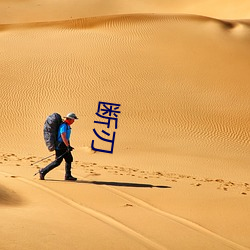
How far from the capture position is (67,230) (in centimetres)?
570

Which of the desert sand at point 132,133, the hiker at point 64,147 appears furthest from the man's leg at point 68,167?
the desert sand at point 132,133

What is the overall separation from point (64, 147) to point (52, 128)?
17.3 inches

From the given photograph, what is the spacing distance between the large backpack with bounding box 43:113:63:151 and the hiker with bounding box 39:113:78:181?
0.07 metres

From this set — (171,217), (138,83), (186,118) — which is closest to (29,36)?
(138,83)

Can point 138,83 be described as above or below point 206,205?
above

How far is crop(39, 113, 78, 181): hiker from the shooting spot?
360 inches

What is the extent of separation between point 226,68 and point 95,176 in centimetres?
1433

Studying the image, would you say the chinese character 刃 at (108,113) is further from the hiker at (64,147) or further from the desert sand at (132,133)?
the hiker at (64,147)

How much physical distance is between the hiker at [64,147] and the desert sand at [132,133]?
20 centimetres

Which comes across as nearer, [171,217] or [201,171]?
[171,217]

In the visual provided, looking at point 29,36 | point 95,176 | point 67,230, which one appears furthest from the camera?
point 29,36

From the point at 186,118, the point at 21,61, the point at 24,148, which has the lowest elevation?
the point at 24,148

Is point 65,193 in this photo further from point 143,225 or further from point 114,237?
point 114,237

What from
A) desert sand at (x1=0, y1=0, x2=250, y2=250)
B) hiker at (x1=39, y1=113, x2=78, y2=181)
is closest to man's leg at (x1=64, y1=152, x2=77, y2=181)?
hiker at (x1=39, y1=113, x2=78, y2=181)
